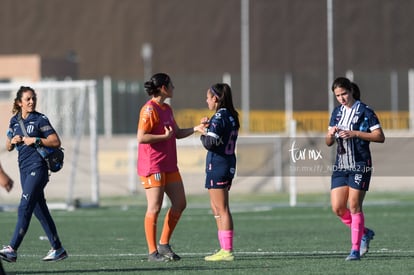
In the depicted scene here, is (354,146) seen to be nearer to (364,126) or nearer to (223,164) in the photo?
(364,126)

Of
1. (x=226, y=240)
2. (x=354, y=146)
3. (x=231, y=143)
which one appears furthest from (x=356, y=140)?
(x=226, y=240)

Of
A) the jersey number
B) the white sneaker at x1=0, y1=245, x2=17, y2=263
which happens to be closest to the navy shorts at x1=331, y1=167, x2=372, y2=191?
the jersey number

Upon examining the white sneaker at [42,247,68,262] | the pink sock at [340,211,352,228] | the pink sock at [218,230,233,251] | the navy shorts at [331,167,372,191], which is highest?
the navy shorts at [331,167,372,191]

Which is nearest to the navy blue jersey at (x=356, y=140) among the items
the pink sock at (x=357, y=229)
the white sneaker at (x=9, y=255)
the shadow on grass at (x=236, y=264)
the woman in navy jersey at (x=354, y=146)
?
the woman in navy jersey at (x=354, y=146)

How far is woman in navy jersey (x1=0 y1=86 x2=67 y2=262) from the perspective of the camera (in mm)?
13602

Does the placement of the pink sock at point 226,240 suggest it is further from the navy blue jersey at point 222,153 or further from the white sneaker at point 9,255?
the white sneaker at point 9,255

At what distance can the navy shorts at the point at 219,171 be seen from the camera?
13656 mm

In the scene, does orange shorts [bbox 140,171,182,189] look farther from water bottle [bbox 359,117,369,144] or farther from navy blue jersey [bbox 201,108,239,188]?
water bottle [bbox 359,117,369,144]

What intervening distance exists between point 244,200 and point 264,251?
47.1ft

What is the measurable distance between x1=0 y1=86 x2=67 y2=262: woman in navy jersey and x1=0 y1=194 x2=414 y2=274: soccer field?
29 cm

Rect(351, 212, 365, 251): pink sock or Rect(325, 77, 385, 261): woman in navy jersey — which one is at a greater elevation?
Rect(325, 77, 385, 261): woman in navy jersey

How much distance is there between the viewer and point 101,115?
38.9 m

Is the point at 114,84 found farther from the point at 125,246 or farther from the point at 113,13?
the point at 125,246

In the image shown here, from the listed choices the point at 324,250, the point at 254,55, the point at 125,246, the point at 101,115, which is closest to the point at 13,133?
the point at 125,246
